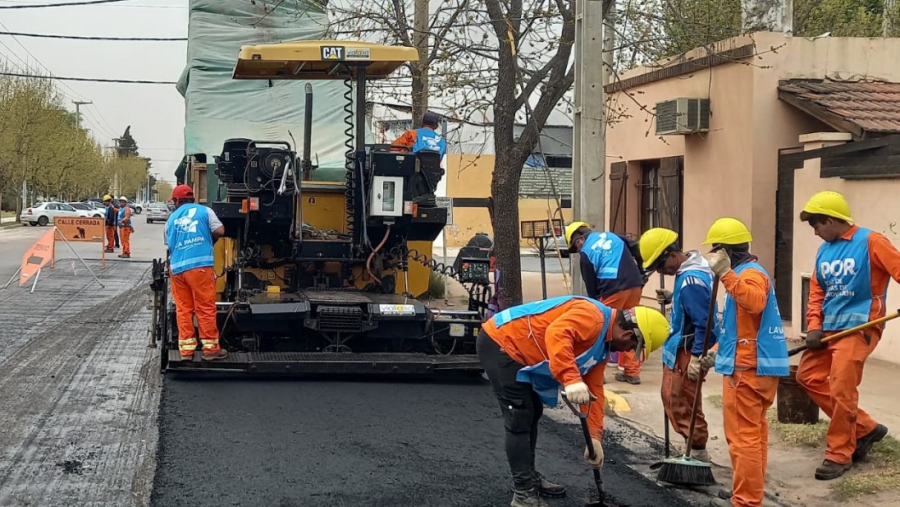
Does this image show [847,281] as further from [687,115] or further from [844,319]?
[687,115]

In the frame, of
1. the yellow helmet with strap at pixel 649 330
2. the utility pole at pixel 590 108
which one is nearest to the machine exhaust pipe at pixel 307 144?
the utility pole at pixel 590 108

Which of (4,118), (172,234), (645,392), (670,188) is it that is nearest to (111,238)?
(670,188)

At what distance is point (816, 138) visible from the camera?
10.9m

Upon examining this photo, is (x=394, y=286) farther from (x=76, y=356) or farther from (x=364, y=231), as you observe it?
(x=76, y=356)

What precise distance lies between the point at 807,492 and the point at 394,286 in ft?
15.8

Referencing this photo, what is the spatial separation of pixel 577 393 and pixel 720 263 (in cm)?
119

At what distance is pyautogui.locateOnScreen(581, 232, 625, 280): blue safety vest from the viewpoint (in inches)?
316

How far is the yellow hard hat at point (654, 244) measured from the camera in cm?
596

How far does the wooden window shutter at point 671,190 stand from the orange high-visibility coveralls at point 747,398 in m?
8.86

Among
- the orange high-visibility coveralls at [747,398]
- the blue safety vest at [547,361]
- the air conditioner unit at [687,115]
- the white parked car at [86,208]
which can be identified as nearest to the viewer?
the blue safety vest at [547,361]

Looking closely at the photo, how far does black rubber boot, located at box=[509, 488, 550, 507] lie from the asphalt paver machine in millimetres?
3469

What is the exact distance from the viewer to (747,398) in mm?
5219

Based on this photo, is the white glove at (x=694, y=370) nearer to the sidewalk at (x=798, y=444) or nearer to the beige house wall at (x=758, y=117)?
the sidewalk at (x=798, y=444)

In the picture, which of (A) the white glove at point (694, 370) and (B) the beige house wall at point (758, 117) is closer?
(A) the white glove at point (694, 370)
